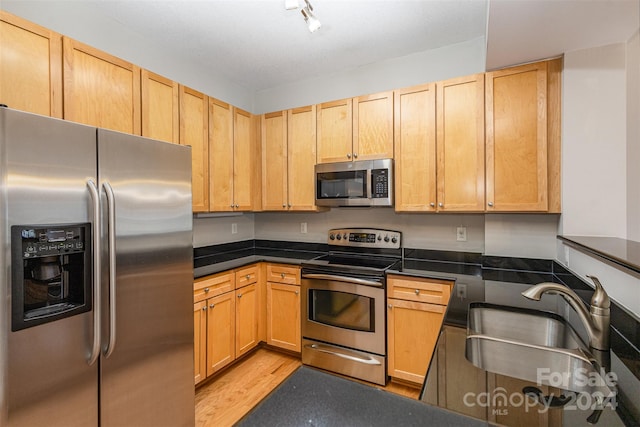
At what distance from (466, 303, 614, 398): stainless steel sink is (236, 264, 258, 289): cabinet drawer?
6.01ft

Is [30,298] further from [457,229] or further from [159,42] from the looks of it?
[457,229]

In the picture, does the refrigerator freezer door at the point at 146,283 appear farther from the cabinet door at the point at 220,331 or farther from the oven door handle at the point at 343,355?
the oven door handle at the point at 343,355

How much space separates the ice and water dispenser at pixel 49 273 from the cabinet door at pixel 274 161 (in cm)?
Answer: 182

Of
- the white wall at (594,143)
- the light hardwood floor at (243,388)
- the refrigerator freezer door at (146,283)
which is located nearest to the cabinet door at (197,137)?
the refrigerator freezer door at (146,283)

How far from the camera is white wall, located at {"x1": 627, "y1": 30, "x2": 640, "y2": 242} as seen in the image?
1526mm

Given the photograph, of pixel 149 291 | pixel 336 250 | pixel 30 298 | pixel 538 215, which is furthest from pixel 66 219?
pixel 538 215

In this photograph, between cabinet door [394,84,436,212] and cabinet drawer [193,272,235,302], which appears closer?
cabinet drawer [193,272,235,302]

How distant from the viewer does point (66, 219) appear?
4.08ft

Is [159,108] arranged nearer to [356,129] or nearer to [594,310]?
[356,129]

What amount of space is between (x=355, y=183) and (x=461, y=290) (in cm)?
123

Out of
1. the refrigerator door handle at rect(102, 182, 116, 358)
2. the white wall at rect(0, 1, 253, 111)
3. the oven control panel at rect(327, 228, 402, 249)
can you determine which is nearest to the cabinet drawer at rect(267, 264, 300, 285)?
the oven control panel at rect(327, 228, 402, 249)

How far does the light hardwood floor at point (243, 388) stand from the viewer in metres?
2.03

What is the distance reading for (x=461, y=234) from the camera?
8.36ft

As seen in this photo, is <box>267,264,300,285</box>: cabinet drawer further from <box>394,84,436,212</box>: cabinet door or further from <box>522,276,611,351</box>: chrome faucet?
<box>522,276,611,351</box>: chrome faucet
